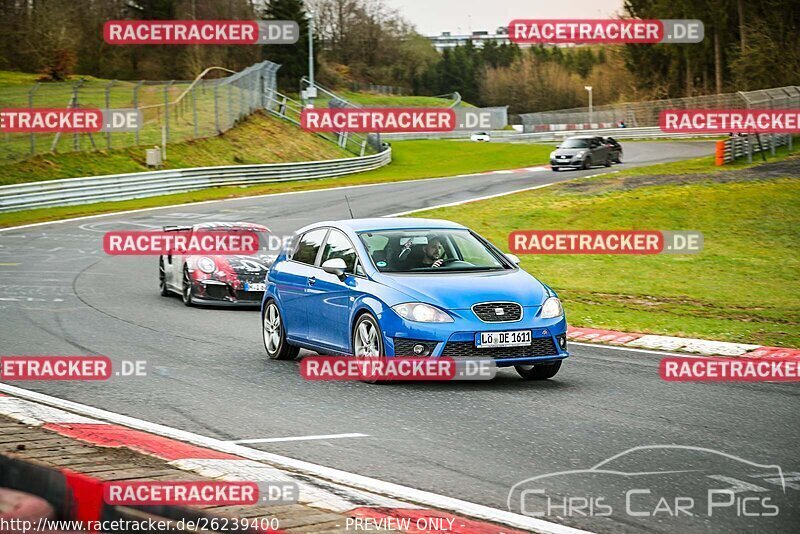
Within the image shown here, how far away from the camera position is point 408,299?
10133mm

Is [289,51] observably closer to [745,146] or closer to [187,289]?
[745,146]

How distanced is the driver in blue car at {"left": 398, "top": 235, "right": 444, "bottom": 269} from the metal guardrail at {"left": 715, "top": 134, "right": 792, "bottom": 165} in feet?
107

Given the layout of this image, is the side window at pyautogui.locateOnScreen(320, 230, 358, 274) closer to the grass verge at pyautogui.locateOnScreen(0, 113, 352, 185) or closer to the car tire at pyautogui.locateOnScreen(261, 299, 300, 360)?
the car tire at pyautogui.locateOnScreen(261, 299, 300, 360)

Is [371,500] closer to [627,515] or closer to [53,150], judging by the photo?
[627,515]

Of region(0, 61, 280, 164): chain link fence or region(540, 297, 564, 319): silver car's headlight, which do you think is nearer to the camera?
region(540, 297, 564, 319): silver car's headlight

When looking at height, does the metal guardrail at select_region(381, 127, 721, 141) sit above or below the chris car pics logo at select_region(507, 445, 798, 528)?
above

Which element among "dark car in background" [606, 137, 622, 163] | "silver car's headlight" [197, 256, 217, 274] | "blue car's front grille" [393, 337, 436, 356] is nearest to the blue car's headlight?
"blue car's front grille" [393, 337, 436, 356]

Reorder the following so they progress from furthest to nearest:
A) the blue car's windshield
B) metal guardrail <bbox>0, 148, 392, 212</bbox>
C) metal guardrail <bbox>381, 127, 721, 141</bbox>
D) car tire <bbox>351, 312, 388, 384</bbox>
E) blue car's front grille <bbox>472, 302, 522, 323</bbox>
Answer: metal guardrail <bbox>381, 127, 721, 141</bbox>
metal guardrail <bbox>0, 148, 392, 212</bbox>
the blue car's windshield
car tire <bbox>351, 312, 388, 384</bbox>
blue car's front grille <bbox>472, 302, 522, 323</bbox>

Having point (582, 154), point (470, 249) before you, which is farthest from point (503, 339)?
point (582, 154)

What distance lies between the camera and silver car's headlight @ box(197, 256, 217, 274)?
17672mm

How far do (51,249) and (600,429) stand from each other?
20548mm

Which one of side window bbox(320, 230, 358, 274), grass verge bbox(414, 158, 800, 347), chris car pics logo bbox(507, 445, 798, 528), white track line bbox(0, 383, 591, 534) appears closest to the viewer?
white track line bbox(0, 383, 591, 534)

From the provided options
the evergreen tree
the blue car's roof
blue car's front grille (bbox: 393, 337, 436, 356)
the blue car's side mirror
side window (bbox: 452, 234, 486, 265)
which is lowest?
blue car's front grille (bbox: 393, 337, 436, 356)

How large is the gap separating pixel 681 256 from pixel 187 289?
10950mm
